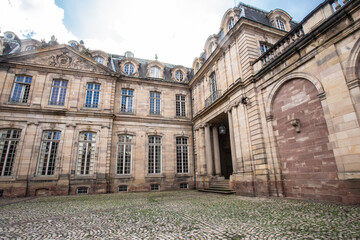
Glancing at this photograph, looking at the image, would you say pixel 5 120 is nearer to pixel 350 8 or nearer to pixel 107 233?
pixel 107 233

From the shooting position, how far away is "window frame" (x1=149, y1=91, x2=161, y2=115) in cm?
1609

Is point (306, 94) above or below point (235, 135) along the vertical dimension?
above

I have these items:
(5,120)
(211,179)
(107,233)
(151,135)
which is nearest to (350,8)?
(107,233)

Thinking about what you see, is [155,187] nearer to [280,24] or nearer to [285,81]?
[285,81]

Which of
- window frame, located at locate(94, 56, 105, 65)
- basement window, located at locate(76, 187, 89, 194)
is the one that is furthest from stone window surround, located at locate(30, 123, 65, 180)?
window frame, located at locate(94, 56, 105, 65)

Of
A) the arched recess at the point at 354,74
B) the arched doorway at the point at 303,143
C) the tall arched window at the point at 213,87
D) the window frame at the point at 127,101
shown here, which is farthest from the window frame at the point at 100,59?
the arched recess at the point at 354,74

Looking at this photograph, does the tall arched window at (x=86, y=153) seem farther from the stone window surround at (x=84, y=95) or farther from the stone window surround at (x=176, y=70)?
the stone window surround at (x=176, y=70)

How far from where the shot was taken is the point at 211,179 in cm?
1311

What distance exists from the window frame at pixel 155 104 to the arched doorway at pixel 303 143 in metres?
9.73

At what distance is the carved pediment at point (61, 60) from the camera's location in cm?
1345

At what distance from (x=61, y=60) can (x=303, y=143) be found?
15884mm

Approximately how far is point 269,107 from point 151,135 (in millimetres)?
9287

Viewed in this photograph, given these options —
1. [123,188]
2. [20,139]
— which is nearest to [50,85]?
[20,139]

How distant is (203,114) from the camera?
14.5 meters
